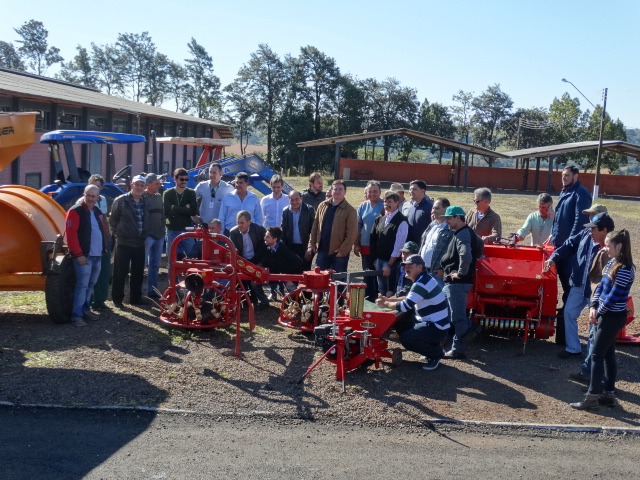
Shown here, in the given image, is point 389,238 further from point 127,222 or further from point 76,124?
point 76,124

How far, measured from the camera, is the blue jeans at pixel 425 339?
6309mm

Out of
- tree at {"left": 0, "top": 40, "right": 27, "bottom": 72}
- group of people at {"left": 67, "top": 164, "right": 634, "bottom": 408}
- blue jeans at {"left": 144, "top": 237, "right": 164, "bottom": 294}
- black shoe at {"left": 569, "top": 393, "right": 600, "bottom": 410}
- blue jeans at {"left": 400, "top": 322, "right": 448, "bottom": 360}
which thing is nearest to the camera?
black shoe at {"left": 569, "top": 393, "right": 600, "bottom": 410}

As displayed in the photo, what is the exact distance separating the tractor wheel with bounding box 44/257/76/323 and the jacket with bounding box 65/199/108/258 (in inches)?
7.4

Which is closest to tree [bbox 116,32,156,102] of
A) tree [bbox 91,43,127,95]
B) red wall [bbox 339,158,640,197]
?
tree [bbox 91,43,127,95]

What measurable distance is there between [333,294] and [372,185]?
2.40 m

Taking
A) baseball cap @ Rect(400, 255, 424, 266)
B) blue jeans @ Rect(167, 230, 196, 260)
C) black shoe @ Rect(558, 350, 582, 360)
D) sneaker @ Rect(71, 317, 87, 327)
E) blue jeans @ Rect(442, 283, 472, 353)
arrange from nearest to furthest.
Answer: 1. baseball cap @ Rect(400, 255, 424, 266)
2. blue jeans @ Rect(442, 283, 472, 353)
3. black shoe @ Rect(558, 350, 582, 360)
4. sneaker @ Rect(71, 317, 87, 327)
5. blue jeans @ Rect(167, 230, 196, 260)

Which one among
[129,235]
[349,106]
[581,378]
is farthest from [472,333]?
[349,106]

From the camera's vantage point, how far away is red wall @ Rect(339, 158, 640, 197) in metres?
40.1

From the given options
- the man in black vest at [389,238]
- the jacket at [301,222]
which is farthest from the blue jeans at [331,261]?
the jacket at [301,222]

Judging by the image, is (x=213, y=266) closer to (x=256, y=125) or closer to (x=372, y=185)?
(x=372, y=185)

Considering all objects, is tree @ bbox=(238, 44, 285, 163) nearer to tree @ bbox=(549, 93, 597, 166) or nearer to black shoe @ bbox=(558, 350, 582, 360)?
tree @ bbox=(549, 93, 597, 166)

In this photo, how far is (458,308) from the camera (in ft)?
22.8

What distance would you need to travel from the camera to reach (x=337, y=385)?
5.85 metres

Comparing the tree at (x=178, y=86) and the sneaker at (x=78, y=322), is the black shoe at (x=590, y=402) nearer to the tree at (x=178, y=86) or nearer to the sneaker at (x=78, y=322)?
the sneaker at (x=78, y=322)
